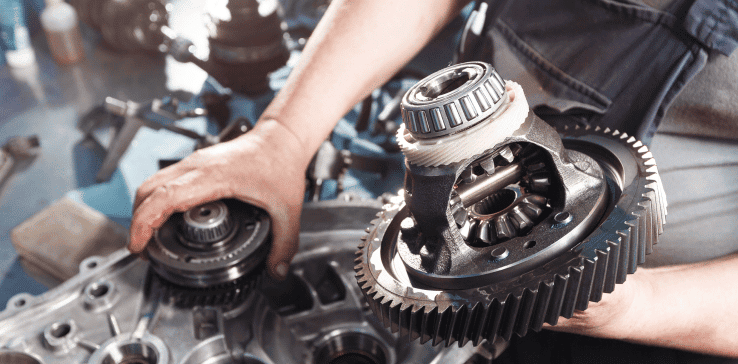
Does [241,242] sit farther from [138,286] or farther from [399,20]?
[399,20]

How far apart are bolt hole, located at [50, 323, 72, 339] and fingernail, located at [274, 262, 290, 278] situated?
Answer: 1.40 feet

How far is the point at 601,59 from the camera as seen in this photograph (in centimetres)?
118

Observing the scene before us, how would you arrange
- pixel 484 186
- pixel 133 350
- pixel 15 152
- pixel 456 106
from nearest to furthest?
pixel 456 106, pixel 484 186, pixel 133 350, pixel 15 152

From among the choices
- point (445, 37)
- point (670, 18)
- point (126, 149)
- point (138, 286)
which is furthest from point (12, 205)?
point (670, 18)

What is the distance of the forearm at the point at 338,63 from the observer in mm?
1302

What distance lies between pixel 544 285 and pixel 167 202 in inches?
30.4

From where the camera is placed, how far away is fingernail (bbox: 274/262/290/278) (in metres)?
1.21

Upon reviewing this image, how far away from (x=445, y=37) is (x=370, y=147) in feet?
2.38

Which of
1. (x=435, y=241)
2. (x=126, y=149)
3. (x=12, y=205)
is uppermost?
(x=435, y=241)

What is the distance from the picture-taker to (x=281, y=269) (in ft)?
3.99

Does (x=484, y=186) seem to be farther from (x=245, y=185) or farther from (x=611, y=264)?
(x=245, y=185)

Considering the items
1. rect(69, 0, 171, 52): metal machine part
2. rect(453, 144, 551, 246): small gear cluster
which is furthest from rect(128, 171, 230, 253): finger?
rect(69, 0, 171, 52): metal machine part

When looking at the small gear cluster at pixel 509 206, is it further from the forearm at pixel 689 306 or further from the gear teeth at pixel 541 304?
the forearm at pixel 689 306

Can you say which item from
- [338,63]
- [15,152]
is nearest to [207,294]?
[338,63]
